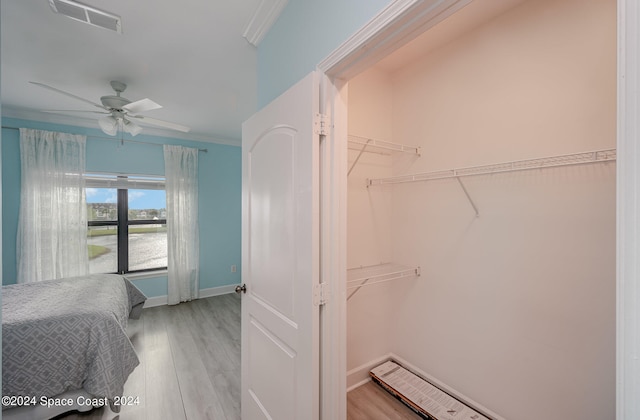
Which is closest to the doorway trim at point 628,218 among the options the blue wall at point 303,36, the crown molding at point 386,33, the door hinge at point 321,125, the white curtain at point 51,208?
the crown molding at point 386,33

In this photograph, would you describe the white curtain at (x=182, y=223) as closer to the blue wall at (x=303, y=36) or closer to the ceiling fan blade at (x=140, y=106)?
the ceiling fan blade at (x=140, y=106)

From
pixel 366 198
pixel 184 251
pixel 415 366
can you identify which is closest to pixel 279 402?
pixel 415 366

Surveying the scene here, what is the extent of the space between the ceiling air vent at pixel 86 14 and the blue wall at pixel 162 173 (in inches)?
97.0

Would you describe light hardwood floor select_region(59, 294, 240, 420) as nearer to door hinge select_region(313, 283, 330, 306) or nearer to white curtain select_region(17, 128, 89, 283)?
white curtain select_region(17, 128, 89, 283)

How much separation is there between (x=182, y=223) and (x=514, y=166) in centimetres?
411

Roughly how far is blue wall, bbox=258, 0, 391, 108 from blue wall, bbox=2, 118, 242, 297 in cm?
294

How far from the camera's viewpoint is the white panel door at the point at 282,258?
120 cm

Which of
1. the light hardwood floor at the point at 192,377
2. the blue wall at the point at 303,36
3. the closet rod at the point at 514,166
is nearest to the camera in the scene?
the blue wall at the point at 303,36

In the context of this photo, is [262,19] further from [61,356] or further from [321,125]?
[61,356]

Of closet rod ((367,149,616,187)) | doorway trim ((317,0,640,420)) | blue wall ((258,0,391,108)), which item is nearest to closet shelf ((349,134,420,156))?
closet rod ((367,149,616,187))

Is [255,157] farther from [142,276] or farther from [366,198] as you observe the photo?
[142,276]

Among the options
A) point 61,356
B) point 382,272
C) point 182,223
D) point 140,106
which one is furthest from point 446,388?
point 182,223

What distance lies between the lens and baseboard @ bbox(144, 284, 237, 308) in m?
3.99

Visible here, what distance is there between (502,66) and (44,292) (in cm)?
391
